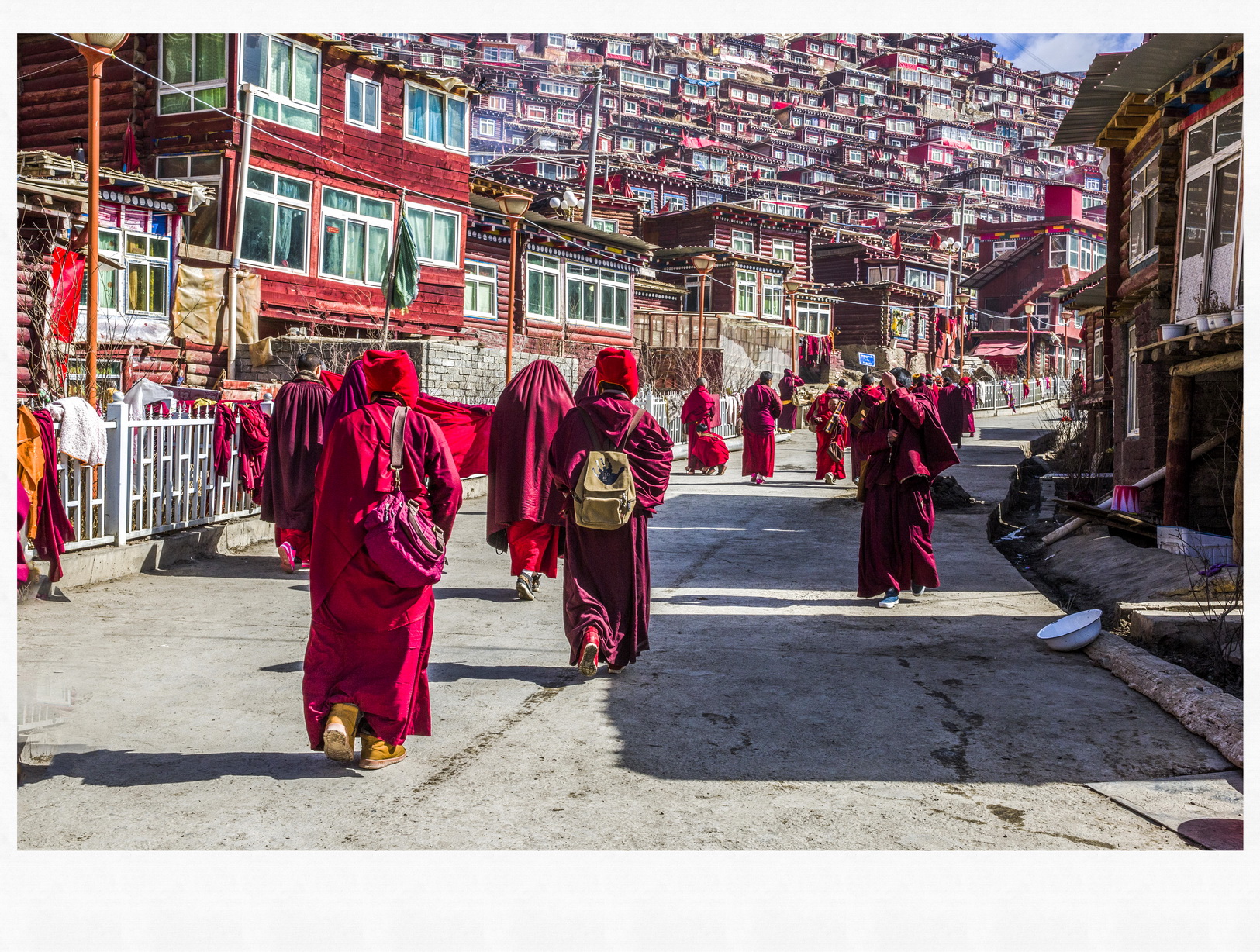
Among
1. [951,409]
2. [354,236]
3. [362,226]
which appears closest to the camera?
[354,236]

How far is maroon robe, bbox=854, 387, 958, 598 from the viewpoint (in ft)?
26.7

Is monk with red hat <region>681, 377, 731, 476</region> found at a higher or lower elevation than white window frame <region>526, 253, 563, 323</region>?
lower

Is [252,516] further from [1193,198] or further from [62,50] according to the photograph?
[62,50]

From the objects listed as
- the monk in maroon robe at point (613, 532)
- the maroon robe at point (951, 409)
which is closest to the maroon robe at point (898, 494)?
the monk in maroon robe at point (613, 532)

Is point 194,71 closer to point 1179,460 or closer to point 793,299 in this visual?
point 1179,460

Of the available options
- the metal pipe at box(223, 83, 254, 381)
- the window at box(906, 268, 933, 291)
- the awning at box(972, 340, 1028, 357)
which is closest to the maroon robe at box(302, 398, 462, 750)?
the metal pipe at box(223, 83, 254, 381)

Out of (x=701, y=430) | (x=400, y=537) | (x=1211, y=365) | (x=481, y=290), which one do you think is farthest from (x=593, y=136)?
(x=400, y=537)

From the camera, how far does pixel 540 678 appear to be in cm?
584

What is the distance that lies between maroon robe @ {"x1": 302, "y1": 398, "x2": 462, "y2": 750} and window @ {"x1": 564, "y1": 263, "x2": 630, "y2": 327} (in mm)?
23872

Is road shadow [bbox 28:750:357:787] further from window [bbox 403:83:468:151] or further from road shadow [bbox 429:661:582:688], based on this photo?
window [bbox 403:83:468:151]

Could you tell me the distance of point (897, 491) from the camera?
826cm

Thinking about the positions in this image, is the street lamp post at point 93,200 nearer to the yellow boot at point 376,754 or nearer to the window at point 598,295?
the yellow boot at point 376,754

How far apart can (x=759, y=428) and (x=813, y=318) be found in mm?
27452

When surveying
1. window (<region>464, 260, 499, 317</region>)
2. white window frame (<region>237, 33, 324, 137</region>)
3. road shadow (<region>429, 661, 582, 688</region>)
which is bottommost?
road shadow (<region>429, 661, 582, 688</region>)
